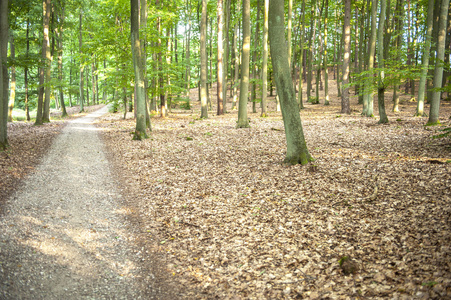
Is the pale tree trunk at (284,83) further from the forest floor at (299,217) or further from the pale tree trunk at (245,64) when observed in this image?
the pale tree trunk at (245,64)

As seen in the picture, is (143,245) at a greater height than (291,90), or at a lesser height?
lesser

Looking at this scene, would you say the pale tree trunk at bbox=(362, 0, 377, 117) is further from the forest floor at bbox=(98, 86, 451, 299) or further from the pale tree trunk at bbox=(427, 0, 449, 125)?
the forest floor at bbox=(98, 86, 451, 299)

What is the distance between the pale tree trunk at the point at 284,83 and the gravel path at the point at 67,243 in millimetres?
4928

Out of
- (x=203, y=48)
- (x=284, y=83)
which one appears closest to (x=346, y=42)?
(x=203, y=48)

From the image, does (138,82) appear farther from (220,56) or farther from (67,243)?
(67,243)

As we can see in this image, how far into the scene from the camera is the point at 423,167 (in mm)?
6574

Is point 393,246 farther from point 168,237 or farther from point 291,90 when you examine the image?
point 291,90

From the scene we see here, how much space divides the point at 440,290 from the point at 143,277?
375 cm

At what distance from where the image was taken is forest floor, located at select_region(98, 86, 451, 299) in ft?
12.0

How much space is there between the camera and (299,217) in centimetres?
536

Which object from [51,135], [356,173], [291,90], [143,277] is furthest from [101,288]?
[51,135]

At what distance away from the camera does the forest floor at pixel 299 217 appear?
3662 millimetres

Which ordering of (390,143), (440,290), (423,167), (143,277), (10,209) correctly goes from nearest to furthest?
A: (440,290) → (143,277) → (10,209) → (423,167) → (390,143)

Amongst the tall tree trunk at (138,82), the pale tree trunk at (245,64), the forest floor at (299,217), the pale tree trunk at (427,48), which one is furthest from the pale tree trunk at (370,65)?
the tall tree trunk at (138,82)
